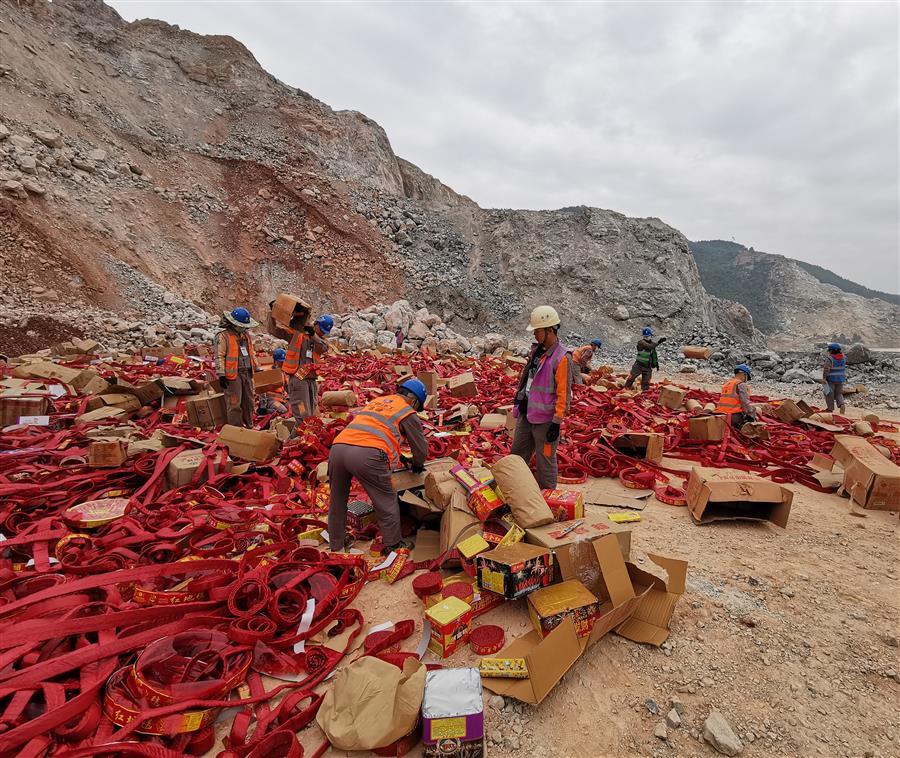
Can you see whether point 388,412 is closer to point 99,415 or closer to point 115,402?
point 99,415

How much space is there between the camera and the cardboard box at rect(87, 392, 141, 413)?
672cm

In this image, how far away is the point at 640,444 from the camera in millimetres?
6066

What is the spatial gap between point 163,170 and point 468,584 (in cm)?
2433

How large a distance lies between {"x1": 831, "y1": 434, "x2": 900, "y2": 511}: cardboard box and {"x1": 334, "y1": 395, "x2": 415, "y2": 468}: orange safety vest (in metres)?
4.84

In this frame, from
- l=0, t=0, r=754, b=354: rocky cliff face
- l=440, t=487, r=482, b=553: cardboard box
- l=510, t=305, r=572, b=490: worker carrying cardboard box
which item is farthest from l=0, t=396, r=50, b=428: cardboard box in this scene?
l=0, t=0, r=754, b=354: rocky cliff face

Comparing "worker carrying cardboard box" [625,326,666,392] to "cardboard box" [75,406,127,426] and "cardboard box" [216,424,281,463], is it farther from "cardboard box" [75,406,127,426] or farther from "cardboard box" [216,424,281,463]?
"cardboard box" [75,406,127,426]

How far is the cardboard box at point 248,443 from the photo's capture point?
17.4ft

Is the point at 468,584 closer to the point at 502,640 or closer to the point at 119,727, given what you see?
the point at 502,640

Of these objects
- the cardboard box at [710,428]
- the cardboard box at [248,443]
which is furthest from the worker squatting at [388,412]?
the cardboard box at [248,443]

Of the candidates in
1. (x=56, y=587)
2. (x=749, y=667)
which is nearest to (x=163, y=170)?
(x=56, y=587)

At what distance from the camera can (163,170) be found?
66.6 feet

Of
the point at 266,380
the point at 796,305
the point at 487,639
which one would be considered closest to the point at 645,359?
the point at 266,380

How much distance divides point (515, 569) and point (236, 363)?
5.20m

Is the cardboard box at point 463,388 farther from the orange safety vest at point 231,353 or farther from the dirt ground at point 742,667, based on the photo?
the dirt ground at point 742,667
